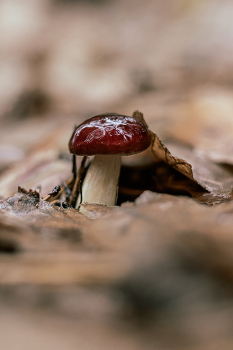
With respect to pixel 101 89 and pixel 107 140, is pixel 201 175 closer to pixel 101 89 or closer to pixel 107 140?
pixel 107 140

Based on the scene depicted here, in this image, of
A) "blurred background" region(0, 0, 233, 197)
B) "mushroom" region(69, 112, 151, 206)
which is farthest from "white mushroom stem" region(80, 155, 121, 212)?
"blurred background" region(0, 0, 233, 197)

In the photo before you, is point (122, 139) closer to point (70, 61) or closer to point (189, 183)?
point (189, 183)

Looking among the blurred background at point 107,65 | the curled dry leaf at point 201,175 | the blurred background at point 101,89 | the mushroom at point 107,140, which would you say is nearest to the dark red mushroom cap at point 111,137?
the mushroom at point 107,140

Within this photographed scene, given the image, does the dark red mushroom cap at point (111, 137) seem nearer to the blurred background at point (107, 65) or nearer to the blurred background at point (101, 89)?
the blurred background at point (101, 89)

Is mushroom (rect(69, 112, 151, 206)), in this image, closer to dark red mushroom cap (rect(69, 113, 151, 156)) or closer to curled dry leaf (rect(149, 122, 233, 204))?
dark red mushroom cap (rect(69, 113, 151, 156))

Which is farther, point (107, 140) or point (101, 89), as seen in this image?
point (101, 89)

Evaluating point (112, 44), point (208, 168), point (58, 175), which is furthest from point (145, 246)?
point (112, 44)

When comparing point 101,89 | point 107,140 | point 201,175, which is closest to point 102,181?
point 107,140
